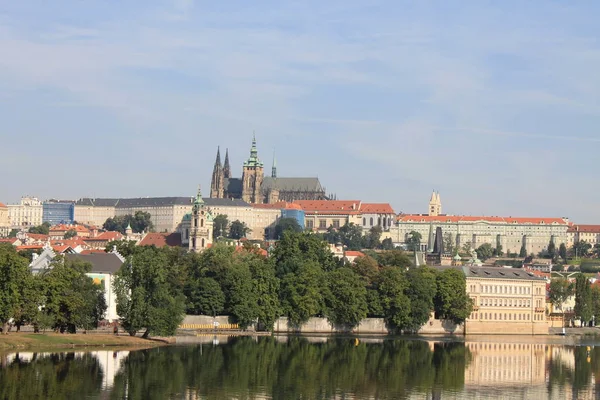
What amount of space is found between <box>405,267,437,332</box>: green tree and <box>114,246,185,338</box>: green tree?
2826 centimetres

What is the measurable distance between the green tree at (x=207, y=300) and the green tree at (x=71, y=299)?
47.1 ft

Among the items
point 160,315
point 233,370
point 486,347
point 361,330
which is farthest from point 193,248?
point 233,370

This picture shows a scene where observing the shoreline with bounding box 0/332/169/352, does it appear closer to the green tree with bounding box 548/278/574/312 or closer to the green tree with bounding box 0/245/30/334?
the green tree with bounding box 0/245/30/334

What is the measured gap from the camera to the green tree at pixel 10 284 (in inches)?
2837

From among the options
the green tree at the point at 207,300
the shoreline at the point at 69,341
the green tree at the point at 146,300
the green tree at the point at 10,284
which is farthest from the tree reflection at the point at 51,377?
the green tree at the point at 207,300

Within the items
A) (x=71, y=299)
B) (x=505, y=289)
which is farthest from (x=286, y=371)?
(x=505, y=289)

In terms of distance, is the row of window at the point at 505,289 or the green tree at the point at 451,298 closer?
the green tree at the point at 451,298

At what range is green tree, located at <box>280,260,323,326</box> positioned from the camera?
97.9 meters

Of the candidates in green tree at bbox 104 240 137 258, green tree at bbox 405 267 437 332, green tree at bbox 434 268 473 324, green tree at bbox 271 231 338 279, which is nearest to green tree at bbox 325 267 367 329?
green tree at bbox 405 267 437 332

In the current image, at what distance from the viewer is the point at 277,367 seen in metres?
68.9

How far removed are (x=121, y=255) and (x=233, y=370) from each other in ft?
125

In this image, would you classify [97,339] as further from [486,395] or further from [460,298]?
[460,298]

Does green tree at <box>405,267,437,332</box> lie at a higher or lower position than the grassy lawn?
higher

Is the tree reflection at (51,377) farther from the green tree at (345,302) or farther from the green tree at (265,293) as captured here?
the green tree at (345,302)
